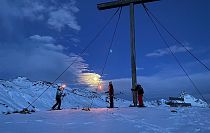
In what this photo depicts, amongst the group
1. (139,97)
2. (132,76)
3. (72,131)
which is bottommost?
(72,131)

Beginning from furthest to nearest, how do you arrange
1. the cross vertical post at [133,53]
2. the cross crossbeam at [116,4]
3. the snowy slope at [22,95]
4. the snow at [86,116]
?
the snowy slope at [22,95], the cross crossbeam at [116,4], the cross vertical post at [133,53], the snow at [86,116]

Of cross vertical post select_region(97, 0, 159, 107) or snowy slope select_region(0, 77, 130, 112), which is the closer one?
cross vertical post select_region(97, 0, 159, 107)

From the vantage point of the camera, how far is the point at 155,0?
71.1 feet

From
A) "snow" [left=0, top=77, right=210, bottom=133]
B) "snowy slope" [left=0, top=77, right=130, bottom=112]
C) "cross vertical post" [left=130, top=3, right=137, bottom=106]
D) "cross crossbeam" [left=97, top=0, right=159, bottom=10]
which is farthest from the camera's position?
"snowy slope" [left=0, top=77, right=130, bottom=112]

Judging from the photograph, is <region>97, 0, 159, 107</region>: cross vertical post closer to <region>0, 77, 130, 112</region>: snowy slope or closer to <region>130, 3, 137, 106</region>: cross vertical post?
<region>130, 3, 137, 106</region>: cross vertical post

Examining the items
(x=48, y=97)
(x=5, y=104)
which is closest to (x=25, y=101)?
(x=5, y=104)

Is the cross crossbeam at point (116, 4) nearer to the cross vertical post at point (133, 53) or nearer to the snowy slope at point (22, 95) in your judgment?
the cross vertical post at point (133, 53)

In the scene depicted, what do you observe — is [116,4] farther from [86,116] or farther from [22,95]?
[22,95]

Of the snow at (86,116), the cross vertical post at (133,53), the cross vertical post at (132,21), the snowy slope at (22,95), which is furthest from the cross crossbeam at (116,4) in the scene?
the snowy slope at (22,95)

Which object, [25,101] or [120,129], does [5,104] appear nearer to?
[25,101]

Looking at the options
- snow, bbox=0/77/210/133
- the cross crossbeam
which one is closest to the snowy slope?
snow, bbox=0/77/210/133

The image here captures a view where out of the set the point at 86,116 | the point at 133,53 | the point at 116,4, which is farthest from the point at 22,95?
the point at 86,116

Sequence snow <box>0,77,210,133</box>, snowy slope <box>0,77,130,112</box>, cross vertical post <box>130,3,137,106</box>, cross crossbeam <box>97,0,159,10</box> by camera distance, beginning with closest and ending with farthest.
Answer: snow <box>0,77,210,133</box>
cross vertical post <box>130,3,137,106</box>
cross crossbeam <box>97,0,159,10</box>
snowy slope <box>0,77,130,112</box>

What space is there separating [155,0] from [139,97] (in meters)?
7.59
